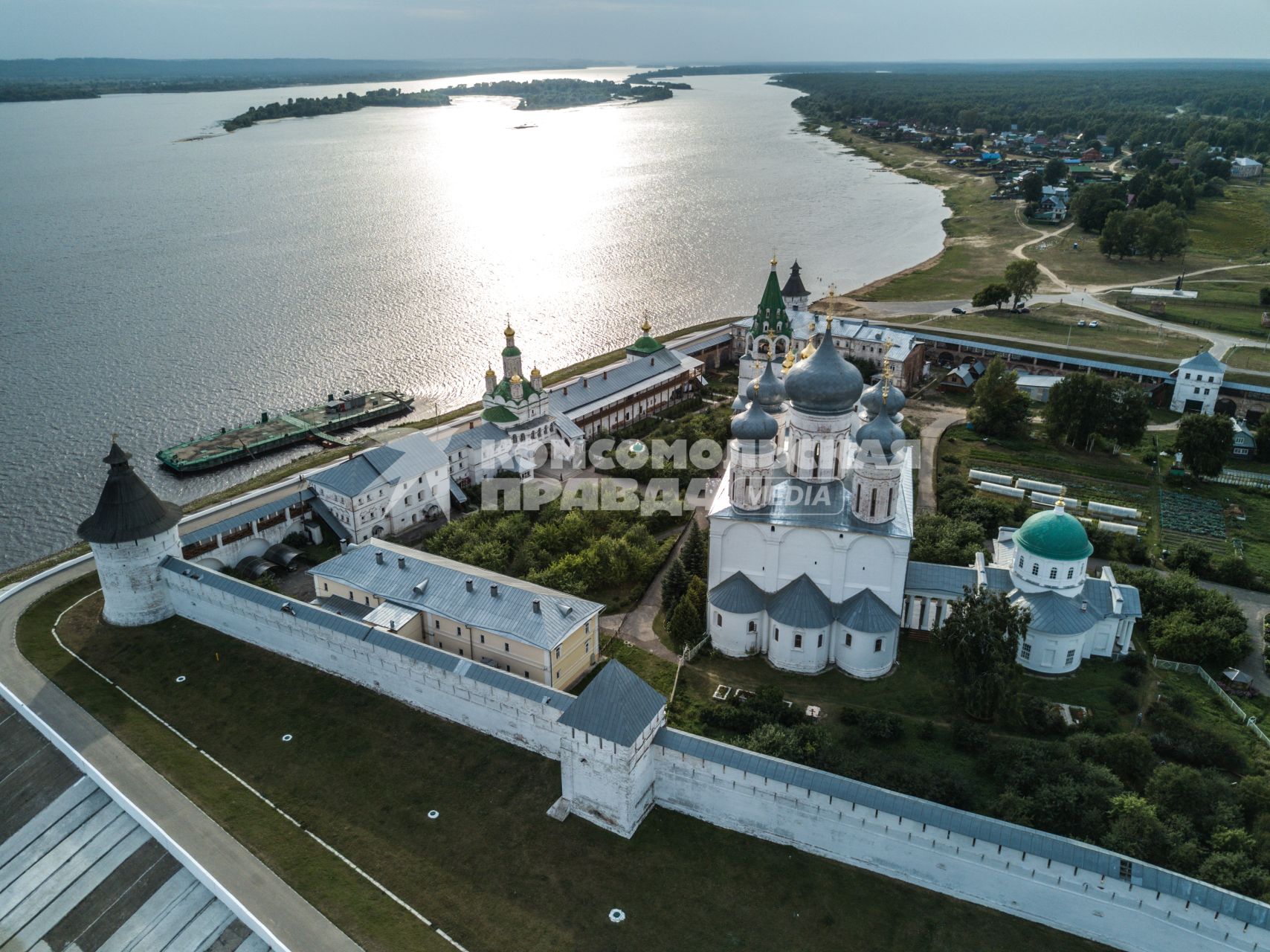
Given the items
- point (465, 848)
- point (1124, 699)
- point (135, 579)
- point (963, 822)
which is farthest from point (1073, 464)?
point (135, 579)

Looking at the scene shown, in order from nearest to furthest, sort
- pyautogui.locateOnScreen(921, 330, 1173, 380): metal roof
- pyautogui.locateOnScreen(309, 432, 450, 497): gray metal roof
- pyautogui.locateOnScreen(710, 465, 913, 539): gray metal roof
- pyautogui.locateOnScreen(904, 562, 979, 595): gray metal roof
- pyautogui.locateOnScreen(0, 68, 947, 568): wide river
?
pyautogui.locateOnScreen(710, 465, 913, 539): gray metal roof, pyautogui.locateOnScreen(904, 562, 979, 595): gray metal roof, pyautogui.locateOnScreen(309, 432, 450, 497): gray metal roof, pyautogui.locateOnScreen(0, 68, 947, 568): wide river, pyautogui.locateOnScreen(921, 330, 1173, 380): metal roof

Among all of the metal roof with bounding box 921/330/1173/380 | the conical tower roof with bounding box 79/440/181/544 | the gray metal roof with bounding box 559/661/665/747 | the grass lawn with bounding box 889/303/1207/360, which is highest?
the conical tower roof with bounding box 79/440/181/544

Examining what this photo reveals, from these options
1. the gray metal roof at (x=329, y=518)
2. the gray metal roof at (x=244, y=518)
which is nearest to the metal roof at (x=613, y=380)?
the gray metal roof at (x=329, y=518)

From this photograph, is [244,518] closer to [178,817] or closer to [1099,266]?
[178,817]

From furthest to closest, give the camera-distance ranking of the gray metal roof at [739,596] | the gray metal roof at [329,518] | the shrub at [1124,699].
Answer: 1. the gray metal roof at [329,518]
2. the gray metal roof at [739,596]
3. the shrub at [1124,699]

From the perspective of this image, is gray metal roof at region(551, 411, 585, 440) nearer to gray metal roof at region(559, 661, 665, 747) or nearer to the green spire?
the green spire

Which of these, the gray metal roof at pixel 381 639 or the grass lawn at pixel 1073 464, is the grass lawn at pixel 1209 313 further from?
the gray metal roof at pixel 381 639

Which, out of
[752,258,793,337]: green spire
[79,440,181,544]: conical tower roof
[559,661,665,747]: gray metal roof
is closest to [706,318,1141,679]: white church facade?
[559,661,665,747]: gray metal roof

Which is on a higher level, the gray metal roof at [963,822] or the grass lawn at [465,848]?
the gray metal roof at [963,822]
